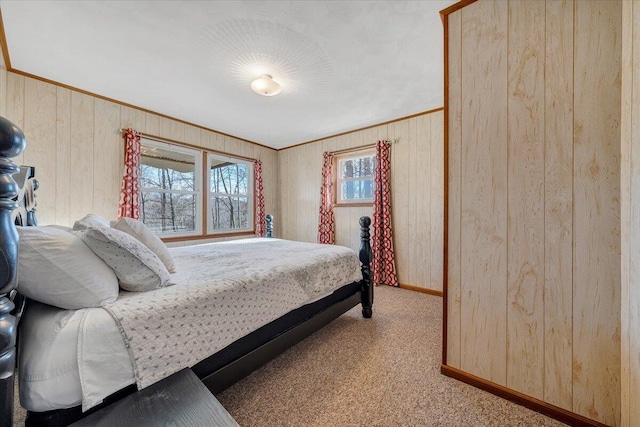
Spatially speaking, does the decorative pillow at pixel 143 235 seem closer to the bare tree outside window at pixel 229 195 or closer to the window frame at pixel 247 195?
the window frame at pixel 247 195

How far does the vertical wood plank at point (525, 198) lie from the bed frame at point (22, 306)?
123 centimetres

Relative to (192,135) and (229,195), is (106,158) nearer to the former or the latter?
(192,135)

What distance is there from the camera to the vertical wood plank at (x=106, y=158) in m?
2.85

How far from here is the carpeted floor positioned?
1.30m

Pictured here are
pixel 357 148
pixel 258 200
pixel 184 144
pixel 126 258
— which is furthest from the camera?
pixel 258 200

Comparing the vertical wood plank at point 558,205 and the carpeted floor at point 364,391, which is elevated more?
the vertical wood plank at point 558,205

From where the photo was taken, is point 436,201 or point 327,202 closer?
point 436,201

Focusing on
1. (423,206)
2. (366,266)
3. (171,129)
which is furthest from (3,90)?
(423,206)

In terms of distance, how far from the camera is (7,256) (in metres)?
0.59

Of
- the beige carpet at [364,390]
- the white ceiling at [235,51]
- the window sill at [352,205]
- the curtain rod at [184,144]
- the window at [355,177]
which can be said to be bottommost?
the beige carpet at [364,390]

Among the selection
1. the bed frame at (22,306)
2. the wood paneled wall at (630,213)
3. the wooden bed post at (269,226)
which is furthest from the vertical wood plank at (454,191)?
the wooden bed post at (269,226)

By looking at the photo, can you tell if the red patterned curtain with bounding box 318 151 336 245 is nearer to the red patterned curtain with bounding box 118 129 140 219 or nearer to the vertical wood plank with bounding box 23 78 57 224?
the red patterned curtain with bounding box 118 129 140 219

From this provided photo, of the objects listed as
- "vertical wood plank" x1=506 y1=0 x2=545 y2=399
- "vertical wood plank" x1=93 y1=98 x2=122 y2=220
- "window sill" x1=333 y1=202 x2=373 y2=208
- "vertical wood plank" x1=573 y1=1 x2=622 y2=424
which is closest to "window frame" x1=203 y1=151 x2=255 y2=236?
"vertical wood plank" x1=93 y1=98 x2=122 y2=220

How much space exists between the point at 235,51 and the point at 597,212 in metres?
2.63
